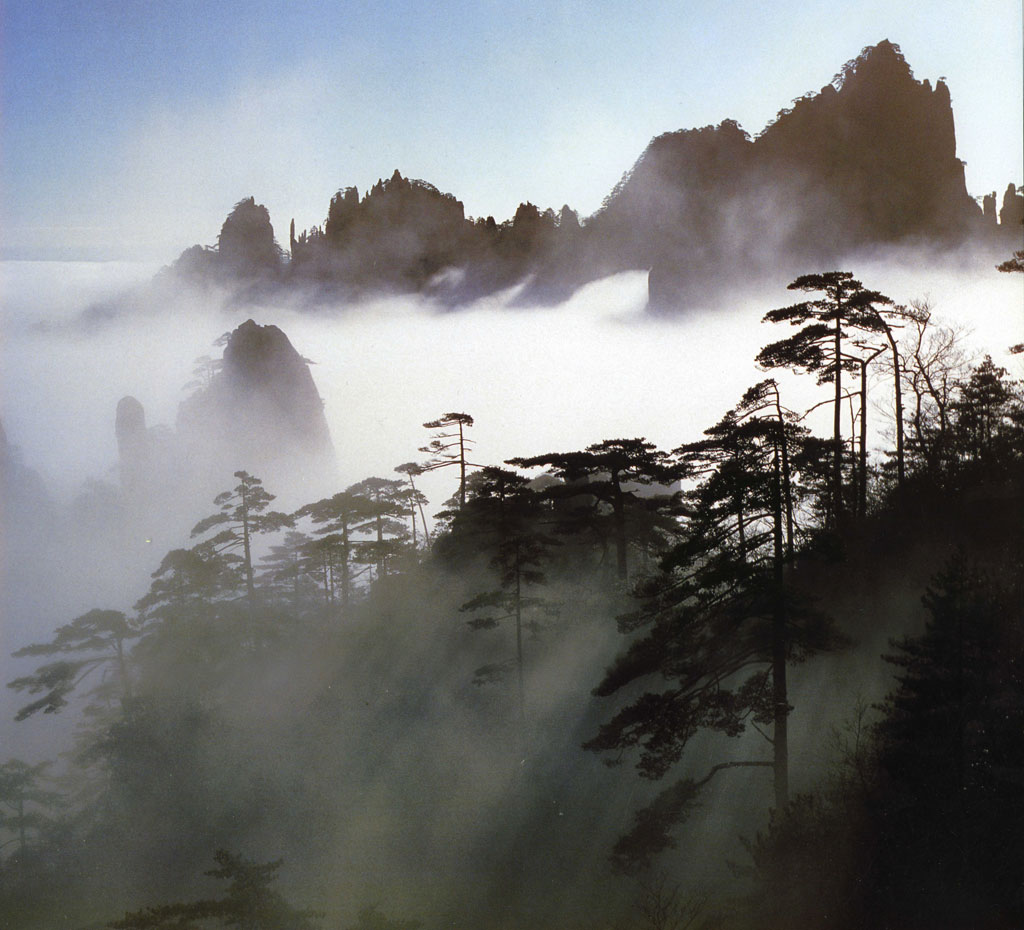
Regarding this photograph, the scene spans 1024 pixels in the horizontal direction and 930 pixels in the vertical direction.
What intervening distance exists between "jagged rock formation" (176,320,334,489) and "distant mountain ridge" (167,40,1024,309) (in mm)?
19128

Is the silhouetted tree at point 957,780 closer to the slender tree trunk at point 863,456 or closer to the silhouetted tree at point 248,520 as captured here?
the slender tree trunk at point 863,456

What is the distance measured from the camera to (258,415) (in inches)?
3081

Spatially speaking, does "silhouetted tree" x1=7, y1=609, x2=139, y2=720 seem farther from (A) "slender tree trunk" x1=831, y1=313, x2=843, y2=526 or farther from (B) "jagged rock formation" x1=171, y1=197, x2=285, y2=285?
(B) "jagged rock formation" x1=171, y1=197, x2=285, y2=285

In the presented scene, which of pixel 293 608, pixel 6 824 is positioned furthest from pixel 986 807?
pixel 6 824

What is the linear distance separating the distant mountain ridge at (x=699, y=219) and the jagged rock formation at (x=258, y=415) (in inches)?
753

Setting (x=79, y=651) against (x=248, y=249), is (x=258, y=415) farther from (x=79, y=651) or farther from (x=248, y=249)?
(x=79, y=651)

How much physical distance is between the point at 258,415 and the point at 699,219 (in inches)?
2007

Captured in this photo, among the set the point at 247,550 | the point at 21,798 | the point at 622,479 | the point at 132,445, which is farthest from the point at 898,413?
the point at 132,445

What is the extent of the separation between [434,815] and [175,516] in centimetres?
5760

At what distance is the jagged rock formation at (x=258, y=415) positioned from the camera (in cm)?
7825

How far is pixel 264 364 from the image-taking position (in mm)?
79312

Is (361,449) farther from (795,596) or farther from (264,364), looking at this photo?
(795,596)

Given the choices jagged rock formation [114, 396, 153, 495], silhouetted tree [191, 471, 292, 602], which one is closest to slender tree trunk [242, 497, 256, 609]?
silhouetted tree [191, 471, 292, 602]

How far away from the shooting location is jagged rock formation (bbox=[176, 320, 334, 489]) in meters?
78.2
